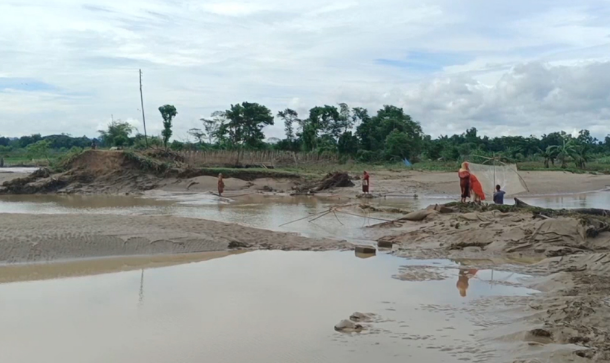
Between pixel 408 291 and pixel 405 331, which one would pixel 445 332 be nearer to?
pixel 405 331

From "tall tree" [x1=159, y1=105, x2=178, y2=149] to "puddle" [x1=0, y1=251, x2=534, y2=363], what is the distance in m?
41.5

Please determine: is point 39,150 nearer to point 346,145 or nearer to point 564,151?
point 346,145

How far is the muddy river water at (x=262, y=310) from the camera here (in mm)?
7113

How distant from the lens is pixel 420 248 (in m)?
14.5

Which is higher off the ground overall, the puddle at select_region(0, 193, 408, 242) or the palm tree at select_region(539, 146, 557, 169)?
the palm tree at select_region(539, 146, 557, 169)

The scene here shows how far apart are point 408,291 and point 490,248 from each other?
465 cm

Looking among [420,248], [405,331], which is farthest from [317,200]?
[405,331]

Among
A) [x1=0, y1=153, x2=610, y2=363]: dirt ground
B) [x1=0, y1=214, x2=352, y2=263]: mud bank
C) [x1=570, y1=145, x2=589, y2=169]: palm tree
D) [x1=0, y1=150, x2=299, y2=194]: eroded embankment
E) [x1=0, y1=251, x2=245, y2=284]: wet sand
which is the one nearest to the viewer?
[x1=0, y1=153, x2=610, y2=363]: dirt ground

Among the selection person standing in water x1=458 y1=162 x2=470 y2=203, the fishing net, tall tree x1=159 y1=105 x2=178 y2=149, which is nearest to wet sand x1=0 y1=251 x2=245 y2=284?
person standing in water x1=458 y1=162 x2=470 y2=203

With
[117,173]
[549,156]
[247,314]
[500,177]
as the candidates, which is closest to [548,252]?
[247,314]

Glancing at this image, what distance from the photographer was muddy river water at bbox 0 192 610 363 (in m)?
7.11

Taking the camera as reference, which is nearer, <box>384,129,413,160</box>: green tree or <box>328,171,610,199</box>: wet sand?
<box>328,171,610,199</box>: wet sand

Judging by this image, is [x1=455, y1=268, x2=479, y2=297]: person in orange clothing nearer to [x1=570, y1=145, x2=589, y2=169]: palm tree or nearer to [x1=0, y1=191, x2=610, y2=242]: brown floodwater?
[x1=0, y1=191, x2=610, y2=242]: brown floodwater

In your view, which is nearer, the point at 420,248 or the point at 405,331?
the point at 405,331
